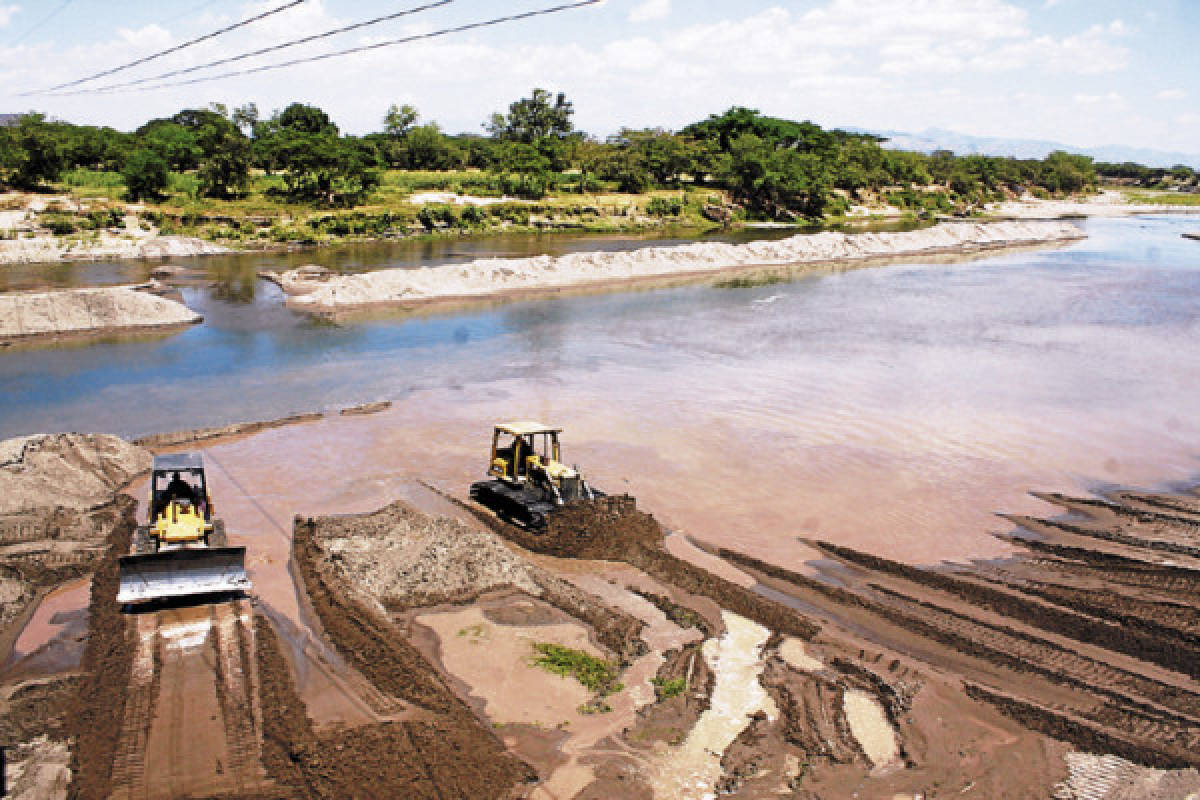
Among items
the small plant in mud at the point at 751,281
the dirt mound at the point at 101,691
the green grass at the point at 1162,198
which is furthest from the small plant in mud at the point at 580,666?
the green grass at the point at 1162,198

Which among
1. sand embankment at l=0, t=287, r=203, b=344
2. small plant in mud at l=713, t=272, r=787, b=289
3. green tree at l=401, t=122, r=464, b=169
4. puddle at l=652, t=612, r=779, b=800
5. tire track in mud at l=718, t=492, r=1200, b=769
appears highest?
green tree at l=401, t=122, r=464, b=169

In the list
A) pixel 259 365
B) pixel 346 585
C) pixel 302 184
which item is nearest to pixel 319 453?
pixel 346 585

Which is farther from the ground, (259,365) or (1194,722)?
(259,365)

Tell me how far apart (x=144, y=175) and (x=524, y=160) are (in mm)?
33216

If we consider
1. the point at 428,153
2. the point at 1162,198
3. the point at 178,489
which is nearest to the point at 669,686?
the point at 178,489

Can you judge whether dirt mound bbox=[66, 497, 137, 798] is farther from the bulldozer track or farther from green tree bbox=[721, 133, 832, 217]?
green tree bbox=[721, 133, 832, 217]

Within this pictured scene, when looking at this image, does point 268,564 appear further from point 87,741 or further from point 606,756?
point 606,756

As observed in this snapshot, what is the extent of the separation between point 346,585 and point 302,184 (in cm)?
6494

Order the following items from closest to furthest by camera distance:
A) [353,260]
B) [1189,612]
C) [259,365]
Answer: [1189,612] → [259,365] → [353,260]

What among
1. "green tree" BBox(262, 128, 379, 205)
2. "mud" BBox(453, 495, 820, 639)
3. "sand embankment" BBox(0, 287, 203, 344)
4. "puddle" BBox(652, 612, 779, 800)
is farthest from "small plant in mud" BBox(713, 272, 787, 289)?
"puddle" BBox(652, 612, 779, 800)

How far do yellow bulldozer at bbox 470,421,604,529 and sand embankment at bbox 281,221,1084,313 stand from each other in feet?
79.6

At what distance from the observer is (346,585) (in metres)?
14.1

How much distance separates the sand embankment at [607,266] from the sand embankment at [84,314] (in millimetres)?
5959

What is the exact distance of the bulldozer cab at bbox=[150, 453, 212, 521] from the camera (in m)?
14.5
